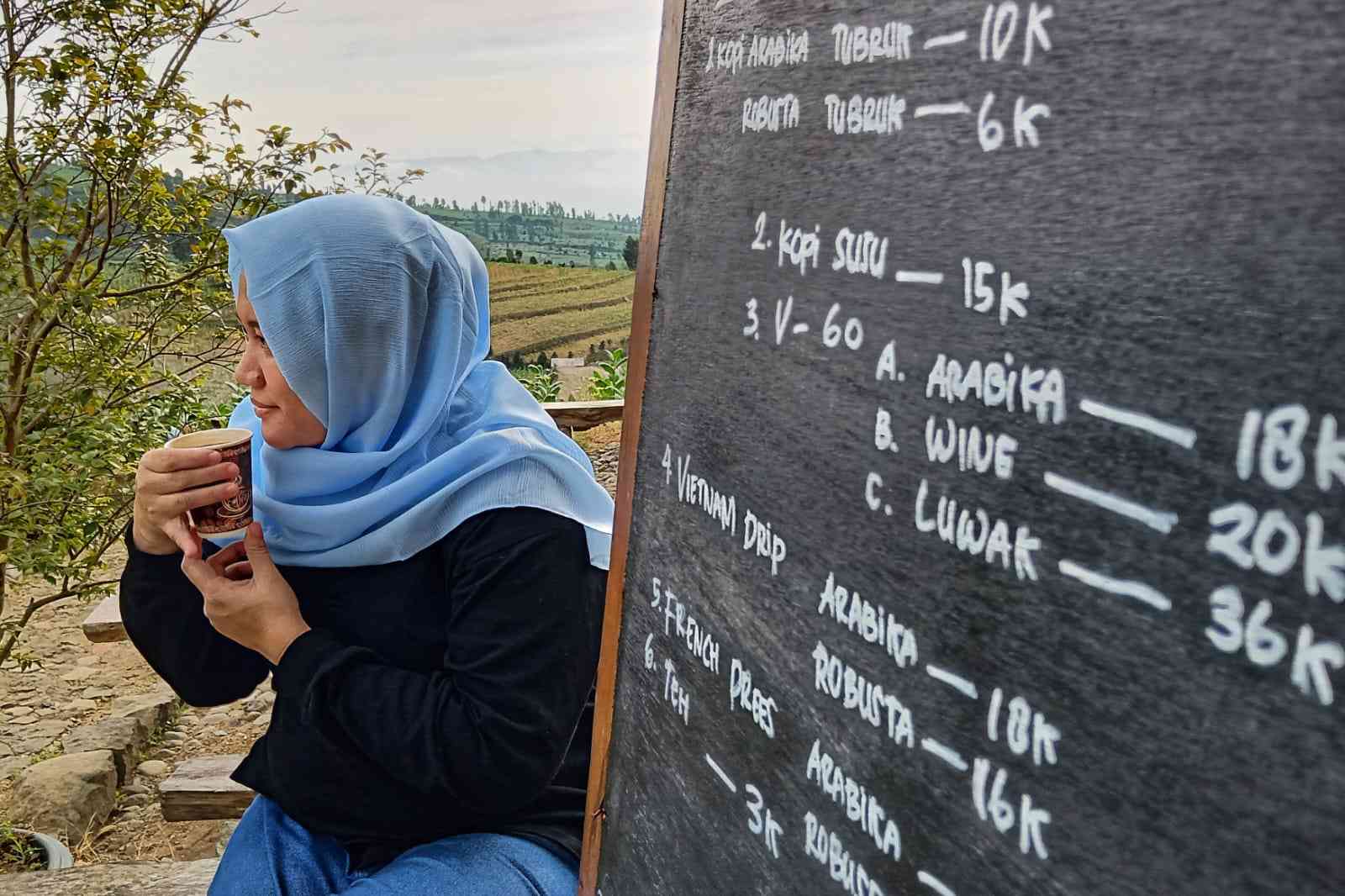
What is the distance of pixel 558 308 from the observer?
27.6 feet

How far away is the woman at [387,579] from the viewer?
1628mm

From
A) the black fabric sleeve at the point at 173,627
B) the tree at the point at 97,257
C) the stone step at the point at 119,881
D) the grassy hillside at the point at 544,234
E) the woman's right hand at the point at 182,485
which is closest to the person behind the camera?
the woman's right hand at the point at 182,485

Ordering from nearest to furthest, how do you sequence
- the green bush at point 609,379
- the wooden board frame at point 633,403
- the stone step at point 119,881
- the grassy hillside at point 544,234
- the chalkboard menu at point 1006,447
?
the chalkboard menu at point 1006,447 → the wooden board frame at point 633,403 → the stone step at point 119,881 → the grassy hillside at point 544,234 → the green bush at point 609,379

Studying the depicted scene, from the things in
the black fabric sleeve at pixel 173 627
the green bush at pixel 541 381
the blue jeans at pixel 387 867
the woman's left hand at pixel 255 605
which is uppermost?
the woman's left hand at pixel 255 605

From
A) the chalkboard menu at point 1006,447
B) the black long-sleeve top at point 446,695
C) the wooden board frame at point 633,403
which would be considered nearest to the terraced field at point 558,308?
the black long-sleeve top at point 446,695

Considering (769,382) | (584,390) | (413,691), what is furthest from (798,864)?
(584,390)

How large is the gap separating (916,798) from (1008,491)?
26 centimetres

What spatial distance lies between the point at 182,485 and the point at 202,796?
234 centimetres

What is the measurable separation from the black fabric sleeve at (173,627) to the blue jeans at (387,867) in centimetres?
27

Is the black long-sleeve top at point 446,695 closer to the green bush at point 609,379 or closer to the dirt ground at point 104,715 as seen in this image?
the dirt ground at point 104,715

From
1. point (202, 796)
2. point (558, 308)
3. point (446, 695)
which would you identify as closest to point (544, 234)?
point (558, 308)

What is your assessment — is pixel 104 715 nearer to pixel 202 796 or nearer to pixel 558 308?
pixel 202 796

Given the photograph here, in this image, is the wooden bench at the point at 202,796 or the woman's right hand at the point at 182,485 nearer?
the woman's right hand at the point at 182,485

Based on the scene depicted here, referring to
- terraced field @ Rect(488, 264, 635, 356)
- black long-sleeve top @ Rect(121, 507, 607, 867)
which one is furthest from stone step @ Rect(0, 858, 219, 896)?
terraced field @ Rect(488, 264, 635, 356)
